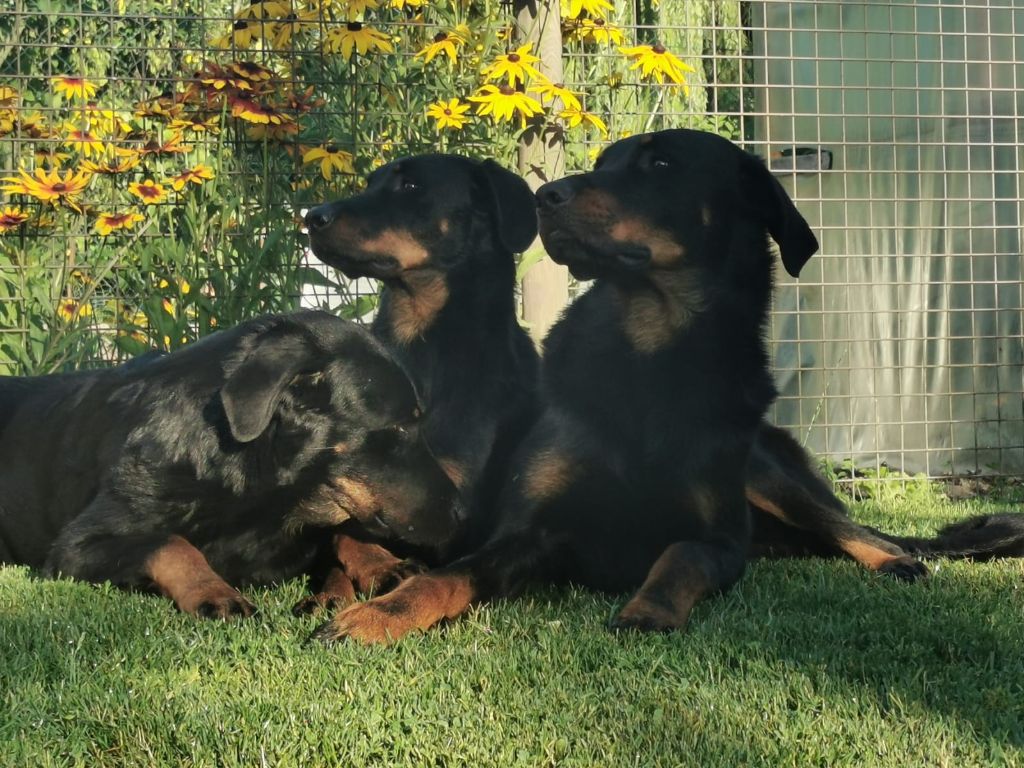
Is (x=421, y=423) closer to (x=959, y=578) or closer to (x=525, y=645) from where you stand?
(x=525, y=645)

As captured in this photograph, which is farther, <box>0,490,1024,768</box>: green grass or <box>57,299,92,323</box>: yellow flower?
<box>57,299,92,323</box>: yellow flower

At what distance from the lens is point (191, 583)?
9.73ft

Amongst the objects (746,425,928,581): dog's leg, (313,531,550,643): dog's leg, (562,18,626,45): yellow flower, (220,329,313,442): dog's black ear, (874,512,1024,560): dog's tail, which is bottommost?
(874,512,1024,560): dog's tail

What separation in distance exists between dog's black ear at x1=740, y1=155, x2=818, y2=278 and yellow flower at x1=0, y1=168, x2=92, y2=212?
2730mm

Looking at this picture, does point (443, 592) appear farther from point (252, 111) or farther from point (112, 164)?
point (112, 164)

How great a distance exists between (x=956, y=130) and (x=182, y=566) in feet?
16.2

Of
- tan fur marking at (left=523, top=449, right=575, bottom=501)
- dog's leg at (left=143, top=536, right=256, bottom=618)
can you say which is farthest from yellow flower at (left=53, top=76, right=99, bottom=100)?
tan fur marking at (left=523, top=449, right=575, bottom=501)

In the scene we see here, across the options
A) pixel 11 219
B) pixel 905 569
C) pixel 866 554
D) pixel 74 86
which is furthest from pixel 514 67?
pixel 905 569

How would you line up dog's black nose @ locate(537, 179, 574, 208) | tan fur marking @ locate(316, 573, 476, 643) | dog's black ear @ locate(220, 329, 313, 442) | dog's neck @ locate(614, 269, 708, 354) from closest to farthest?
tan fur marking @ locate(316, 573, 476, 643) → dog's black ear @ locate(220, 329, 313, 442) → dog's black nose @ locate(537, 179, 574, 208) → dog's neck @ locate(614, 269, 708, 354)

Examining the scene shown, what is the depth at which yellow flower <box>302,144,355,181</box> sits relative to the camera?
4.98 m

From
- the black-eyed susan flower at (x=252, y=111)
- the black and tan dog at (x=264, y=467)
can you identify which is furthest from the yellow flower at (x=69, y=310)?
the black and tan dog at (x=264, y=467)

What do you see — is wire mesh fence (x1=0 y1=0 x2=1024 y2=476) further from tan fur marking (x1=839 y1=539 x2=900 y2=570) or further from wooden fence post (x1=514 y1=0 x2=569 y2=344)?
tan fur marking (x1=839 y1=539 x2=900 y2=570)

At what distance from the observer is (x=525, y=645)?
261 centimetres

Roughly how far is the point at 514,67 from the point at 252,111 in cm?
107
